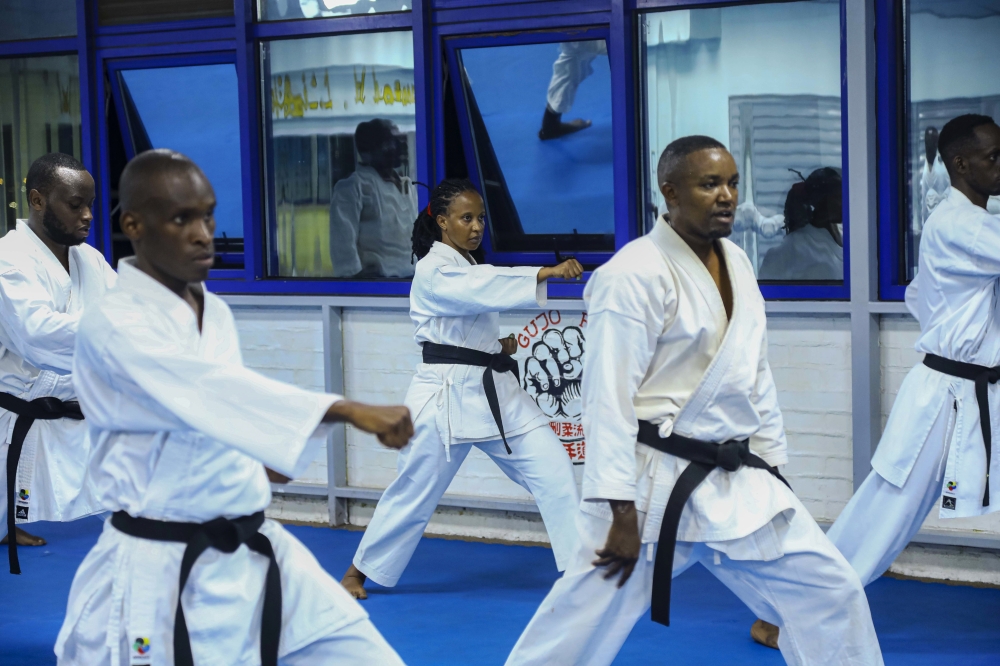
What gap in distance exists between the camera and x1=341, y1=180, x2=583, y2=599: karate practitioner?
4629mm

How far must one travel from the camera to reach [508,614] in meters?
4.71

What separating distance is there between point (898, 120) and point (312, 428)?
152 inches

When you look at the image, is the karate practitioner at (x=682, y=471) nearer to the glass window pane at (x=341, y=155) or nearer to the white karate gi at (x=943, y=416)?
the white karate gi at (x=943, y=416)

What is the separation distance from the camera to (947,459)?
408 centimetres

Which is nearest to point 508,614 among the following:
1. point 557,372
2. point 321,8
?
point 557,372

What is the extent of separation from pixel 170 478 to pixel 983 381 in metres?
2.83

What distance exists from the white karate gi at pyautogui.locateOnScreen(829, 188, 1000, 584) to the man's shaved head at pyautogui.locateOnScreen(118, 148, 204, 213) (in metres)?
2.72

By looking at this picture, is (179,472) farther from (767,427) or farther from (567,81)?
(567,81)

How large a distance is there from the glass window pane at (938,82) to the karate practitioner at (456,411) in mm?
1886

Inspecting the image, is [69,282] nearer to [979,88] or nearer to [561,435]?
[561,435]

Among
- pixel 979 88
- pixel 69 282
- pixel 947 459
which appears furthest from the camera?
pixel 979 88

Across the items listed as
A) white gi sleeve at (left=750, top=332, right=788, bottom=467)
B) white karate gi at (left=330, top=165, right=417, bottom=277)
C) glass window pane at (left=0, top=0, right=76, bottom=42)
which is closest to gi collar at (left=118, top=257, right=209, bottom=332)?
white gi sleeve at (left=750, top=332, right=788, bottom=467)

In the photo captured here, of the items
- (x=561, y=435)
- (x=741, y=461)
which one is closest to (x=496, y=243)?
(x=561, y=435)

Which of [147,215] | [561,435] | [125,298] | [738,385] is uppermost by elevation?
[147,215]
